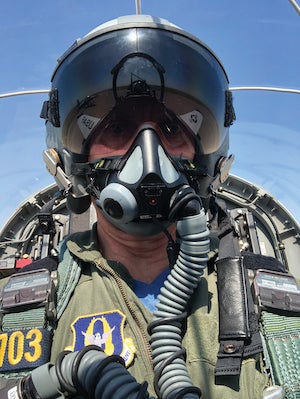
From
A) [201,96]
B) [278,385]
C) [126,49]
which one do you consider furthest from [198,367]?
[126,49]

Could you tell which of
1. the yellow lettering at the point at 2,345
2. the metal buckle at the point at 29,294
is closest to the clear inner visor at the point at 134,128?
the metal buckle at the point at 29,294

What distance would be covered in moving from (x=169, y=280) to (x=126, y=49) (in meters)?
1.04

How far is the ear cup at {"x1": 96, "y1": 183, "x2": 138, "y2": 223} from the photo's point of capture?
1583mm

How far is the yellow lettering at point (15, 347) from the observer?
1.44 meters

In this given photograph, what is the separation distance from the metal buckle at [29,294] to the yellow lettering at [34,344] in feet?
0.29

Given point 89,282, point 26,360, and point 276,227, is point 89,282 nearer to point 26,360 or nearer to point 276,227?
point 26,360

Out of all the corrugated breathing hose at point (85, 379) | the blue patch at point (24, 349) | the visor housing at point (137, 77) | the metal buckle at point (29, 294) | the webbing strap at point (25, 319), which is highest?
the visor housing at point (137, 77)

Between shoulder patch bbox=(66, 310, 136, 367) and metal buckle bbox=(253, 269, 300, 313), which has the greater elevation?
metal buckle bbox=(253, 269, 300, 313)

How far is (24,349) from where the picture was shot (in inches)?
56.8

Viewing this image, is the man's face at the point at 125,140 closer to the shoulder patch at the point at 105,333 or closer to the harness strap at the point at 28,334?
the harness strap at the point at 28,334

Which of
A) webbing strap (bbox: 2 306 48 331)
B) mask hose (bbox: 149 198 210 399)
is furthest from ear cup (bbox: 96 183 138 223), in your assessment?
webbing strap (bbox: 2 306 48 331)

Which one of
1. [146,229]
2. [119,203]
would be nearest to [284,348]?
[146,229]

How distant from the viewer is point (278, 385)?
4.34 feet

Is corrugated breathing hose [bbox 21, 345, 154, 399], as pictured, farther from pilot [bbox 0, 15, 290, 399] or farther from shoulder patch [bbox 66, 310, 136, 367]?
shoulder patch [bbox 66, 310, 136, 367]
